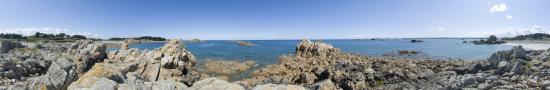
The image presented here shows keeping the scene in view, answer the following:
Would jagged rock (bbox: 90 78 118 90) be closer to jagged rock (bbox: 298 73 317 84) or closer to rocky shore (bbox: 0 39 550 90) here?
rocky shore (bbox: 0 39 550 90)

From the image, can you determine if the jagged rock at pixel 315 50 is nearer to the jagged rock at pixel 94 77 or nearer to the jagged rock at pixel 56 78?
the jagged rock at pixel 94 77

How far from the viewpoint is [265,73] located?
42844 mm

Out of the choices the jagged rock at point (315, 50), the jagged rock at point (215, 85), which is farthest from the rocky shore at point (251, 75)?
the jagged rock at point (315, 50)

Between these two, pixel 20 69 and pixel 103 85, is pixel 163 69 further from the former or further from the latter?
pixel 103 85

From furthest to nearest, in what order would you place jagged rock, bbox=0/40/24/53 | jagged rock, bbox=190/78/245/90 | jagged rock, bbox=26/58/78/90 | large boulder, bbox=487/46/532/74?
jagged rock, bbox=0/40/24/53 < large boulder, bbox=487/46/532/74 < jagged rock, bbox=26/58/78/90 < jagged rock, bbox=190/78/245/90

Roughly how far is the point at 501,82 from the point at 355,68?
47.9ft

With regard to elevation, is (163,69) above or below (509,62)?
below

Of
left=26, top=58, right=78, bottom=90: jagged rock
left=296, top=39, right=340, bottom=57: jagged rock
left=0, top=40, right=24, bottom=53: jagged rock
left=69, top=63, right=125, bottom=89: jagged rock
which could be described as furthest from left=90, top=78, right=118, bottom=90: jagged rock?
left=0, top=40, right=24, bottom=53: jagged rock

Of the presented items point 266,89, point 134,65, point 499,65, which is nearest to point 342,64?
point 499,65

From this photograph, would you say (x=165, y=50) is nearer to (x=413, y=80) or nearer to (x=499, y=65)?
(x=413, y=80)

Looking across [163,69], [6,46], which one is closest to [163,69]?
[163,69]

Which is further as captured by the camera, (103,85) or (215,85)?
(215,85)

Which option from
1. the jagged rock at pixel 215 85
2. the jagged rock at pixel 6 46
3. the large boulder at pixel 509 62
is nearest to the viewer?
the jagged rock at pixel 215 85

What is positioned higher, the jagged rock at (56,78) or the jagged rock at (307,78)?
the jagged rock at (56,78)
